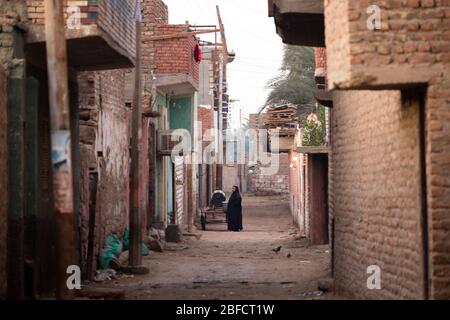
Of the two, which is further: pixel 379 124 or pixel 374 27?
pixel 379 124

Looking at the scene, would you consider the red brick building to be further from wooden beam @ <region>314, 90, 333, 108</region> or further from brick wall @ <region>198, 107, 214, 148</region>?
brick wall @ <region>198, 107, 214, 148</region>

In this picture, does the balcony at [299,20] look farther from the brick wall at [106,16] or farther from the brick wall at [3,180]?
the brick wall at [3,180]

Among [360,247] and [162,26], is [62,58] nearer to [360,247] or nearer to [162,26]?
[360,247]

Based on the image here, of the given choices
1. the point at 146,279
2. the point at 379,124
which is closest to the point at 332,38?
the point at 379,124

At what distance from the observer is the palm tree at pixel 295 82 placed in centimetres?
4166

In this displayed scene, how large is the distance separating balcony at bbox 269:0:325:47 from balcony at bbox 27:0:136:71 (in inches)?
84.7

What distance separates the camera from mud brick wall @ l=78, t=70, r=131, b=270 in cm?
1257

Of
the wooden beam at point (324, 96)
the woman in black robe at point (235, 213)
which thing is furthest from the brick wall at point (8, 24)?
the woman in black robe at point (235, 213)

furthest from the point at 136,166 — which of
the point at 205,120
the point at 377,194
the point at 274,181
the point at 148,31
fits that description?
the point at 274,181

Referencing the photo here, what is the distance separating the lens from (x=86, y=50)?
10016 mm

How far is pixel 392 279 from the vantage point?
7988mm

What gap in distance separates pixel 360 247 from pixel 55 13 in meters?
4.88

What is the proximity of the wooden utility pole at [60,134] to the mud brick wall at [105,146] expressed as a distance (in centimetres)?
551
